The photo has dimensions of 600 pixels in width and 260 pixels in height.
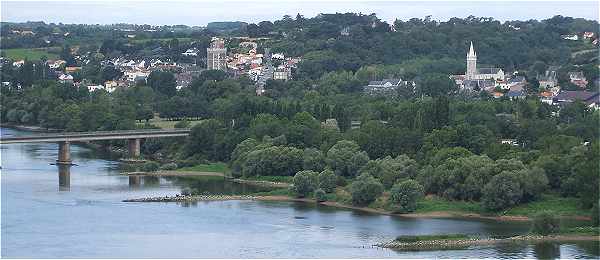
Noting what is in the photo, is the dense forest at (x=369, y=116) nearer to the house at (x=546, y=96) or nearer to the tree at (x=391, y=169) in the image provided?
the tree at (x=391, y=169)

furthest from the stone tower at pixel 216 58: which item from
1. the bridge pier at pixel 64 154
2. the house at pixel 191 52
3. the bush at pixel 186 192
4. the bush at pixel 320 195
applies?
the bush at pixel 320 195

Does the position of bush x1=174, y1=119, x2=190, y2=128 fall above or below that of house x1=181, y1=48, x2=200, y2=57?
below

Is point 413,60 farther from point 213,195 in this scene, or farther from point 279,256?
point 279,256

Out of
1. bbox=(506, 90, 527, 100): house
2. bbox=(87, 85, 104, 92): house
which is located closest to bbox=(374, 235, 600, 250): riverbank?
bbox=(506, 90, 527, 100): house

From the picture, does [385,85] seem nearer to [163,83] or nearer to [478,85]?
[478,85]

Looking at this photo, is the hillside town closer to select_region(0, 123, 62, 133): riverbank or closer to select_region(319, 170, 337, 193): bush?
select_region(0, 123, 62, 133): riverbank

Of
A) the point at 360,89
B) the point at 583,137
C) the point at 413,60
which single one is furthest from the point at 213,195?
the point at 413,60

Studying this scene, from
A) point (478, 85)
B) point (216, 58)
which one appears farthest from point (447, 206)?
point (216, 58)
